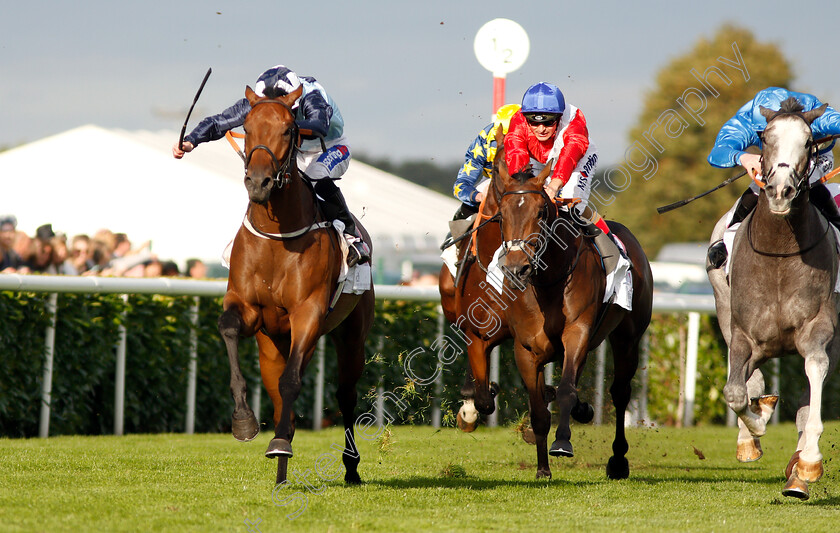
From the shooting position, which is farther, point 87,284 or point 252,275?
point 87,284

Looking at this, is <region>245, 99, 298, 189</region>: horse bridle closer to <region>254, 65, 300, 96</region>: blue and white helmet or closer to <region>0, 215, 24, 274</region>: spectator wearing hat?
<region>254, 65, 300, 96</region>: blue and white helmet

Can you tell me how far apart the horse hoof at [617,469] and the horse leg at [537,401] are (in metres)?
0.67

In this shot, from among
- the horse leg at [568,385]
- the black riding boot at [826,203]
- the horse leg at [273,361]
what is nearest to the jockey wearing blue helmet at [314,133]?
the horse leg at [273,361]

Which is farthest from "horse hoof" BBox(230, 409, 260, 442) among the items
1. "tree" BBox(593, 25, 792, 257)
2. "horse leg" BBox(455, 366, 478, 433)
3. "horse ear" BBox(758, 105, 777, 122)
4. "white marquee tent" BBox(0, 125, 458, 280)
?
"tree" BBox(593, 25, 792, 257)

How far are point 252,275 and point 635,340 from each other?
122 inches

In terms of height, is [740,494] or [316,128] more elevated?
[316,128]

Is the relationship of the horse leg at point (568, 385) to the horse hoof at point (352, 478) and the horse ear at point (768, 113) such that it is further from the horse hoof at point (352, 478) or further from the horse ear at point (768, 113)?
the horse ear at point (768, 113)

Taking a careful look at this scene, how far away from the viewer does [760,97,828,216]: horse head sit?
15.5 ft

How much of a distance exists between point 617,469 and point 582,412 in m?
0.43

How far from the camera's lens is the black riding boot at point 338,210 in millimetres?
5781

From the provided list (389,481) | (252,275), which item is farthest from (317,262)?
(389,481)

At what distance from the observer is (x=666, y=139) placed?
113ft

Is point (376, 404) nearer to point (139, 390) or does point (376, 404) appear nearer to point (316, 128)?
point (139, 390)

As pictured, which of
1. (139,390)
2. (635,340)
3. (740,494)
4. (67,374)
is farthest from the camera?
(139,390)
